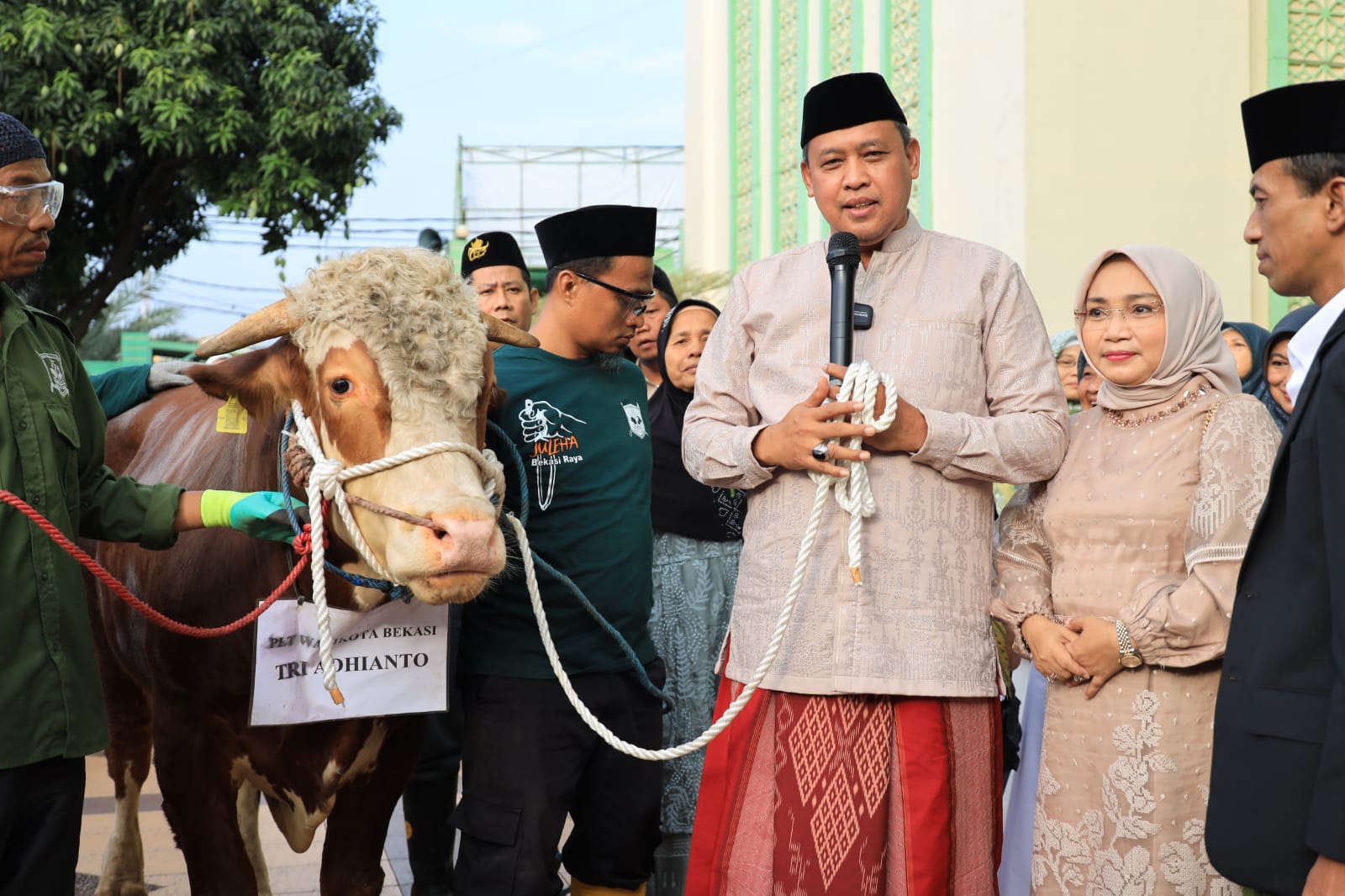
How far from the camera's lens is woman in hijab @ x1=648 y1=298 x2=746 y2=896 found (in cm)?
426

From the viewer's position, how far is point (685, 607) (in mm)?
4285

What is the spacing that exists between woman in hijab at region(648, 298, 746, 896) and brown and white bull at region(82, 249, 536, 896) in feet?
3.77

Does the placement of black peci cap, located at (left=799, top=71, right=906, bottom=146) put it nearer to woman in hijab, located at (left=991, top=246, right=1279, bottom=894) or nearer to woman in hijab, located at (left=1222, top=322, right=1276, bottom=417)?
woman in hijab, located at (left=991, top=246, right=1279, bottom=894)

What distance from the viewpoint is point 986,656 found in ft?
8.95

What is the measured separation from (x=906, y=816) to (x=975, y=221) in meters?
7.67

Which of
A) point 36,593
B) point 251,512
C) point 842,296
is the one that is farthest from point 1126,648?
point 36,593

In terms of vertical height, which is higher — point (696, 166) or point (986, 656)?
point (696, 166)

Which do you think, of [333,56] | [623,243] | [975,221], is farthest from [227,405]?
[333,56]

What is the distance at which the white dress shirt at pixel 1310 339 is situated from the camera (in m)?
2.18

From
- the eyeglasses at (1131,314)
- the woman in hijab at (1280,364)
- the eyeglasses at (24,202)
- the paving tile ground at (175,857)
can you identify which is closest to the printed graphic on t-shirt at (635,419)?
the eyeglasses at (1131,314)

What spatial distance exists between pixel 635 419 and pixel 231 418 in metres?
1.05

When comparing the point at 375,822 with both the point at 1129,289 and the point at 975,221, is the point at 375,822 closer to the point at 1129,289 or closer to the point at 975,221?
the point at 1129,289

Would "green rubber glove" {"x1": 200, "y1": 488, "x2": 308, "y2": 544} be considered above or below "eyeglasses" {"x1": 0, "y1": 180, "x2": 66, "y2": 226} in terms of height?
below

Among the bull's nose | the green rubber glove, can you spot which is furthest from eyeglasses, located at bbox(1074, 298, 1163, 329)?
the green rubber glove
